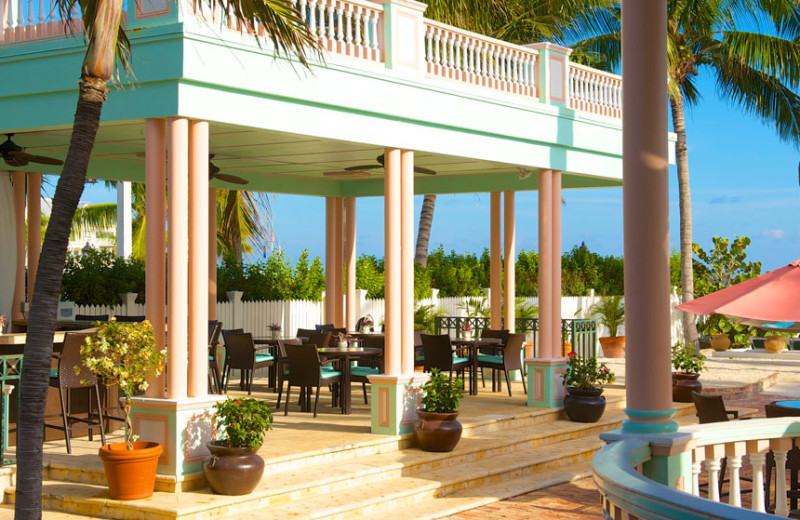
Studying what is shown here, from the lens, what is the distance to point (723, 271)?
2619 cm

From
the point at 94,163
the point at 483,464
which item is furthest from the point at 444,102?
the point at 94,163

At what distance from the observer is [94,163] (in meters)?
12.9

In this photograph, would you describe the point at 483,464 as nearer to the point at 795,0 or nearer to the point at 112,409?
the point at 112,409

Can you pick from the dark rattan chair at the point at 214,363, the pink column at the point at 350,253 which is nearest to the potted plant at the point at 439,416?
the dark rattan chair at the point at 214,363

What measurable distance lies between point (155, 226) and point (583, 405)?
6225 millimetres

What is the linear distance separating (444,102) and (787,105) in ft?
49.1

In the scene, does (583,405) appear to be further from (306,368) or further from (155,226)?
(155,226)

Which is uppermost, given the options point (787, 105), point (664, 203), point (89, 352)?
point (787, 105)

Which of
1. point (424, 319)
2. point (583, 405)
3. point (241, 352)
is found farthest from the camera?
point (424, 319)

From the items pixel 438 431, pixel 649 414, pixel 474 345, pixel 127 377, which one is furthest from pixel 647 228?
pixel 474 345

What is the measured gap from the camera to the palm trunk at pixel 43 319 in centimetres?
594

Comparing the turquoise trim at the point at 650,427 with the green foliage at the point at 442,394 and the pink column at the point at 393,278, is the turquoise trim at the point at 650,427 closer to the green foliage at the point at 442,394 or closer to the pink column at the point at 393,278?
the green foliage at the point at 442,394

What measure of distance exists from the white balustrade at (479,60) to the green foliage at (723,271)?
14.5 metres

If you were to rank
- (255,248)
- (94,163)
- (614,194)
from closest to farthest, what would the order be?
(94,163) < (614,194) < (255,248)
